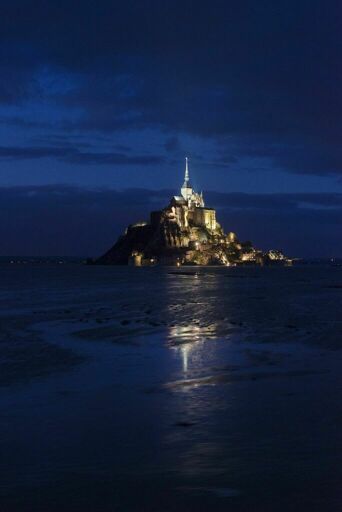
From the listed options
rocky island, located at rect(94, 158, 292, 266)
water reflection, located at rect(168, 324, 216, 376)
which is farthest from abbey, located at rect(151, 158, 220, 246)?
water reflection, located at rect(168, 324, 216, 376)

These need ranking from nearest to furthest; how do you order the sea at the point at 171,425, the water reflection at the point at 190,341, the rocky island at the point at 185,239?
the sea at the point at 171,425 < the water reflection at the point at 190,341 < the rocky island at the point at 185,239

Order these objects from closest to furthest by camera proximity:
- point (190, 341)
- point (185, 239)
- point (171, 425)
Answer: point (171, 425) → point (190, 341) → point (185, 239)

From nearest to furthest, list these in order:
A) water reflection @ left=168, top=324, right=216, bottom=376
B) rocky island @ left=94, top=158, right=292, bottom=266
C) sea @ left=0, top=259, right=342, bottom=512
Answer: sea @ left=0, top=259, right=342, bottom=512 < water reflection @ left=168, top=324, right=216, bottom=376 < rocky island @ left=94, top=158, right=292, bottom=266

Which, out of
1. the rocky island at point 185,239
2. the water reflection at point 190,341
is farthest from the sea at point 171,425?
the rocky island at point 185,239

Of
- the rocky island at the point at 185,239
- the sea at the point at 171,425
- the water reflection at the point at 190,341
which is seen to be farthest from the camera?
the rocky island at the point at 185,239

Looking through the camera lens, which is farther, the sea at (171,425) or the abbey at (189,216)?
the abbey at (189,216)

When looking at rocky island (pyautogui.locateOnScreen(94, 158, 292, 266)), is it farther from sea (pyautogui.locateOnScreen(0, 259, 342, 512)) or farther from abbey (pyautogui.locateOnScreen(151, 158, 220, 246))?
sea (pyautogui.locateOnScreen(0, 259, 342, 512))

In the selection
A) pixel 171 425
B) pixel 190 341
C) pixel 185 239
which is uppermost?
pixel 185 239

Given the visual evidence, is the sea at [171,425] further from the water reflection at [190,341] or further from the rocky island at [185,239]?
the rocky island at [185,239]

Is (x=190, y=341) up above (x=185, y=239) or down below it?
below

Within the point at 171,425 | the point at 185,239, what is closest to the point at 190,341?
the point at 171,425

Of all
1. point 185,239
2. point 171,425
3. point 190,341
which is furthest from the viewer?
point 185,239

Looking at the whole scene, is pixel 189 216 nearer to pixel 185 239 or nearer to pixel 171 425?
pixel 185 239

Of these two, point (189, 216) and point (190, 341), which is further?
point (189, 216)
